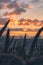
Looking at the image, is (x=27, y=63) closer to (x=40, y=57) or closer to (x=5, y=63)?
(x=40, y=57)

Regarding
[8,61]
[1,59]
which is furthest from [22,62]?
[1,59]

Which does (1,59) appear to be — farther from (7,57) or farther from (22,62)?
(22,62)

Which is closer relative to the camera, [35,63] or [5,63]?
[35,63]

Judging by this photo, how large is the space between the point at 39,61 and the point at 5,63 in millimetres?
6497

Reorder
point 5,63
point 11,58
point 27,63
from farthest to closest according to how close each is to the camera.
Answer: point 5,63 → point 11,58 → point 27,63

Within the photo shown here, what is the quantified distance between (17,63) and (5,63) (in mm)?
4459

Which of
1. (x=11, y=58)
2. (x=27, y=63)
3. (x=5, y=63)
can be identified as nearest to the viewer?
(x=27, y=63)

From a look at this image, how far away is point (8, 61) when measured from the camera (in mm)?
45469

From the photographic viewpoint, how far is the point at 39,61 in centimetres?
4338

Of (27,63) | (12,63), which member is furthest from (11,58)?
(27,63)

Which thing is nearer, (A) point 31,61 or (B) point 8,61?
(A) point 31,61

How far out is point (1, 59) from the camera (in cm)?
4866

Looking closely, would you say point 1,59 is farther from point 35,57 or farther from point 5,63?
point 35,57

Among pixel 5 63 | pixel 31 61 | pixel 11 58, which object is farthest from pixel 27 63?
pixel 5 63
